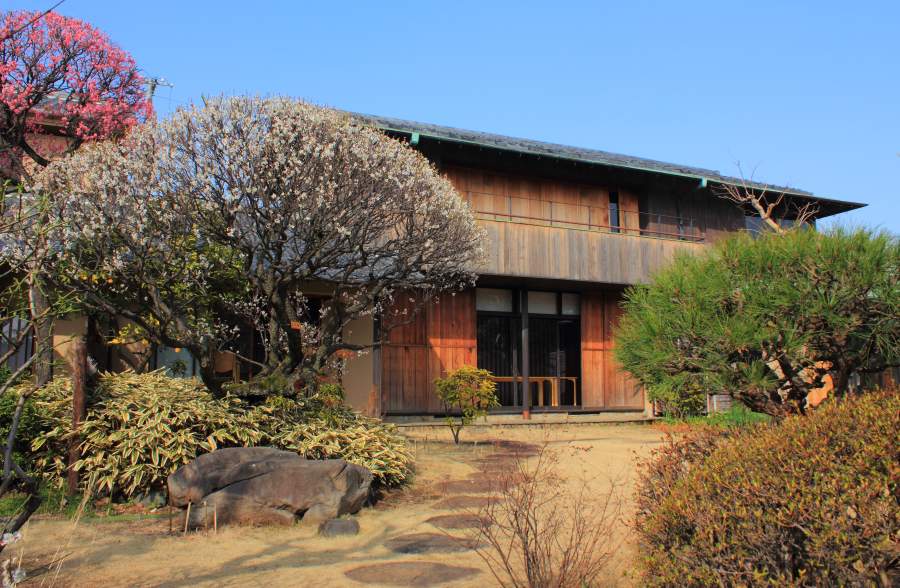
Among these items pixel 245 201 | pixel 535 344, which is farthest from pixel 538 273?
pixel 245 201

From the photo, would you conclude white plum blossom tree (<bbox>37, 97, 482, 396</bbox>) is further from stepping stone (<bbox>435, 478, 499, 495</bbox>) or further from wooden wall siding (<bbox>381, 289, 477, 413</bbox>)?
wooden wall siding (<bbox>381, 289, 477, 413</bbox>)

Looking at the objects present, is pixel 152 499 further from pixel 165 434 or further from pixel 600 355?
pixel 600 355

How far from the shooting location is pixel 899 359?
6559mm

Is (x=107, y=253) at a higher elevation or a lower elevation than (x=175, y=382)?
higher

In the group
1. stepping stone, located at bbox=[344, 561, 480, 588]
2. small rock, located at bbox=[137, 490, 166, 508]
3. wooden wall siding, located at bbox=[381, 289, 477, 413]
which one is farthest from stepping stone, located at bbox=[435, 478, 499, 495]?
wooden wall siding, located at bbox=[381, 289, 477, 413]

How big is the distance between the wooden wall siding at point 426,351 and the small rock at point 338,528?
9.08 m

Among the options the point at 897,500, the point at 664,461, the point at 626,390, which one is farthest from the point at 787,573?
the point at 626,390

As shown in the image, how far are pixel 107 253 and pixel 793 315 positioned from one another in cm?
813

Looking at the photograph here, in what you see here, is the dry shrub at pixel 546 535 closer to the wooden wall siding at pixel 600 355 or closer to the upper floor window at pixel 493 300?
the upper floor window at pixel 493 300

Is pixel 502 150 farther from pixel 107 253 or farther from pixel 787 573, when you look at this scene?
pixel 787 573

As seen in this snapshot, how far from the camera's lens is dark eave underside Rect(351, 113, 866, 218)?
55.7 ft

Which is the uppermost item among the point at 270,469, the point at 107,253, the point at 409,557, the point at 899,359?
the point at 107,253

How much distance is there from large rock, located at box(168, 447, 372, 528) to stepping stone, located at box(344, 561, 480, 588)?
172cm

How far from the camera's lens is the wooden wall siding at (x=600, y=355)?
18.7m
